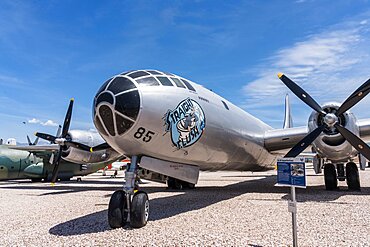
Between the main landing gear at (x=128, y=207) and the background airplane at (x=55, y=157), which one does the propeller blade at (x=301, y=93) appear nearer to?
the main landing gear at (x=128, y=207)

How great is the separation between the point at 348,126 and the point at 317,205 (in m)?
3.53

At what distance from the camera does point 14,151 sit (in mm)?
24391

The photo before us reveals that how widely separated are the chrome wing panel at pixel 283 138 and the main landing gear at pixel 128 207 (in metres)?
9.42

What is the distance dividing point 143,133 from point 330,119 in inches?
277

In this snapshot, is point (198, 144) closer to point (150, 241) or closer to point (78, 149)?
point (150, 241)

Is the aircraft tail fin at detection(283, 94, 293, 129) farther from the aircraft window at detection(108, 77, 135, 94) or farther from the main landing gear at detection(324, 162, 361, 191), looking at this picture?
the aircraft window at detection(108, 77, 135, 94)

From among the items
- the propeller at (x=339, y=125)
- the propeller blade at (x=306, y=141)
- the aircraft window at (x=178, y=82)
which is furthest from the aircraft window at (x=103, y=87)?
the propeller blade at (x=306, y=141)

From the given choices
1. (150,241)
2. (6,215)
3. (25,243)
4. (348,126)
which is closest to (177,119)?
(150,241)

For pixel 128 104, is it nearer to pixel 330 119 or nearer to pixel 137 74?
pixel 137 74

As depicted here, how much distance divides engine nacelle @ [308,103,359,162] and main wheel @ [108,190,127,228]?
315 inches

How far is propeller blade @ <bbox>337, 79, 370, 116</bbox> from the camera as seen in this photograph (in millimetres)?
10570

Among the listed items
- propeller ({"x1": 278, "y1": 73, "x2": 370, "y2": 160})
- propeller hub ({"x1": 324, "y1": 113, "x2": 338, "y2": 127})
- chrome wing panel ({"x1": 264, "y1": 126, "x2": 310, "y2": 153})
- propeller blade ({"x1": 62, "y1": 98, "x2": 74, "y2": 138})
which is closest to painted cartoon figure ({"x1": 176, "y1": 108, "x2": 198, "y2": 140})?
propeller ({"x1": 278, "y1": 73, "x2": 370, "y2": 160})

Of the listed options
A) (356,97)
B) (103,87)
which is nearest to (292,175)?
(103,87)

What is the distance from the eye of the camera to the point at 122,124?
691cm
